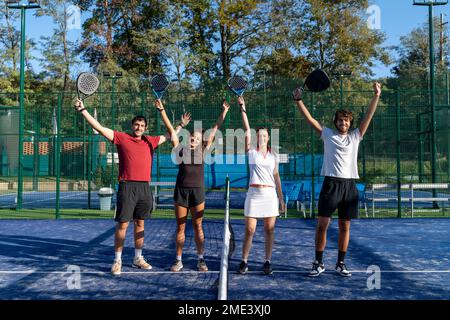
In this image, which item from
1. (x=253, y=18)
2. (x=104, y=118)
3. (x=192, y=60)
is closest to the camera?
(x=104, y=118)

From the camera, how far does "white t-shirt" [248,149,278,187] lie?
224 inches

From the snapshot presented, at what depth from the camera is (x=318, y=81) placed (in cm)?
619

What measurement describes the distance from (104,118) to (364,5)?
23.3 m

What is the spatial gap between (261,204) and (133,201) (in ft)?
5.36

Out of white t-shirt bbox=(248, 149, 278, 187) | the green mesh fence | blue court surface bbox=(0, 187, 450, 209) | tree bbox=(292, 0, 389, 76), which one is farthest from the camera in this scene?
tree bbox=(292, 0, 389, 76)

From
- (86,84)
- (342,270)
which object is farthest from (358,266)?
(86,84)

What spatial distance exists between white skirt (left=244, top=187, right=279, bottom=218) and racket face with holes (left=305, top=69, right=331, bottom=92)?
1613 millimetres

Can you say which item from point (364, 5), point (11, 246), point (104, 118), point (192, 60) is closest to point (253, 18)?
point (192, 60)

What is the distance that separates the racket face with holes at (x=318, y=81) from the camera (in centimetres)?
615

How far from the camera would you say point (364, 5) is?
32.1m

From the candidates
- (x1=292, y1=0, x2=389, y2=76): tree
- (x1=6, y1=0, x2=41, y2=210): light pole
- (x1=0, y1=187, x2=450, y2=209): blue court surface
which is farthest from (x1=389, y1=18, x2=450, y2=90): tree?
(x1=6, y1=0, x2=41, y2=210): light pole

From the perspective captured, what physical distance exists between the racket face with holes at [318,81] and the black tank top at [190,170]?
1815 mm

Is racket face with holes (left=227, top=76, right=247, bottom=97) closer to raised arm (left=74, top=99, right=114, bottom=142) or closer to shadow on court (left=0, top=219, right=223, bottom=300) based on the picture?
raised arm (left=74, top=99, right=114, bottom=142)
